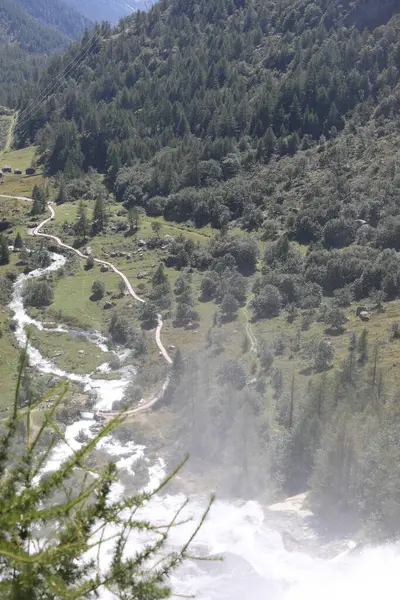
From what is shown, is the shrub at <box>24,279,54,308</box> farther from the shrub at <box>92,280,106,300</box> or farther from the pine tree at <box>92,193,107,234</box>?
the pine tree at <box>92,193,107,234</box>

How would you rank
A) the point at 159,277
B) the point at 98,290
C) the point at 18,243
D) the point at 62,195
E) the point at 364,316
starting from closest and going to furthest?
1. the point at 364,316
2. the point at 98,290
3. the point at 159,277
4. the point at 18,243
5. the point at 62,195

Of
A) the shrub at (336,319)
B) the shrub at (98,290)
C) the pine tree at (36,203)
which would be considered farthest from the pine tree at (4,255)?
the shrub at (336,319)

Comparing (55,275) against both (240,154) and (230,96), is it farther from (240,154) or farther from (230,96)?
(230,96)

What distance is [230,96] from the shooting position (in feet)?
369

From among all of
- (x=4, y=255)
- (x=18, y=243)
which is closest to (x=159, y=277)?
(x=4, y=255)

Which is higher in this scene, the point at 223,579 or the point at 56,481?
the point at 56,481

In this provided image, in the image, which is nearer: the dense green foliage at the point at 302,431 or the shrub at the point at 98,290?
the dense green foliage at the point at 302,431

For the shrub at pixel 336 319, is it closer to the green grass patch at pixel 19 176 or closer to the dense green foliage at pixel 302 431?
the dense green foliage at pixel 302 431

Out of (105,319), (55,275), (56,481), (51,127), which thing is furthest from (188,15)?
(56,481)

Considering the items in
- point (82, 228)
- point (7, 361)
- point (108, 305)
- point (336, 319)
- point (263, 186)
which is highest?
point (263, 186)

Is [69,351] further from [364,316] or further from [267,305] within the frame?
[364,316]

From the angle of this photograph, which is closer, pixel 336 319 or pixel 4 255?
pixel 336 319

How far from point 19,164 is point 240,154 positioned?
47.7m

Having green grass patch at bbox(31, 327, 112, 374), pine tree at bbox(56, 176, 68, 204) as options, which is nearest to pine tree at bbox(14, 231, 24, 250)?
pine tree at bbox(56, 176, 68, 204)
